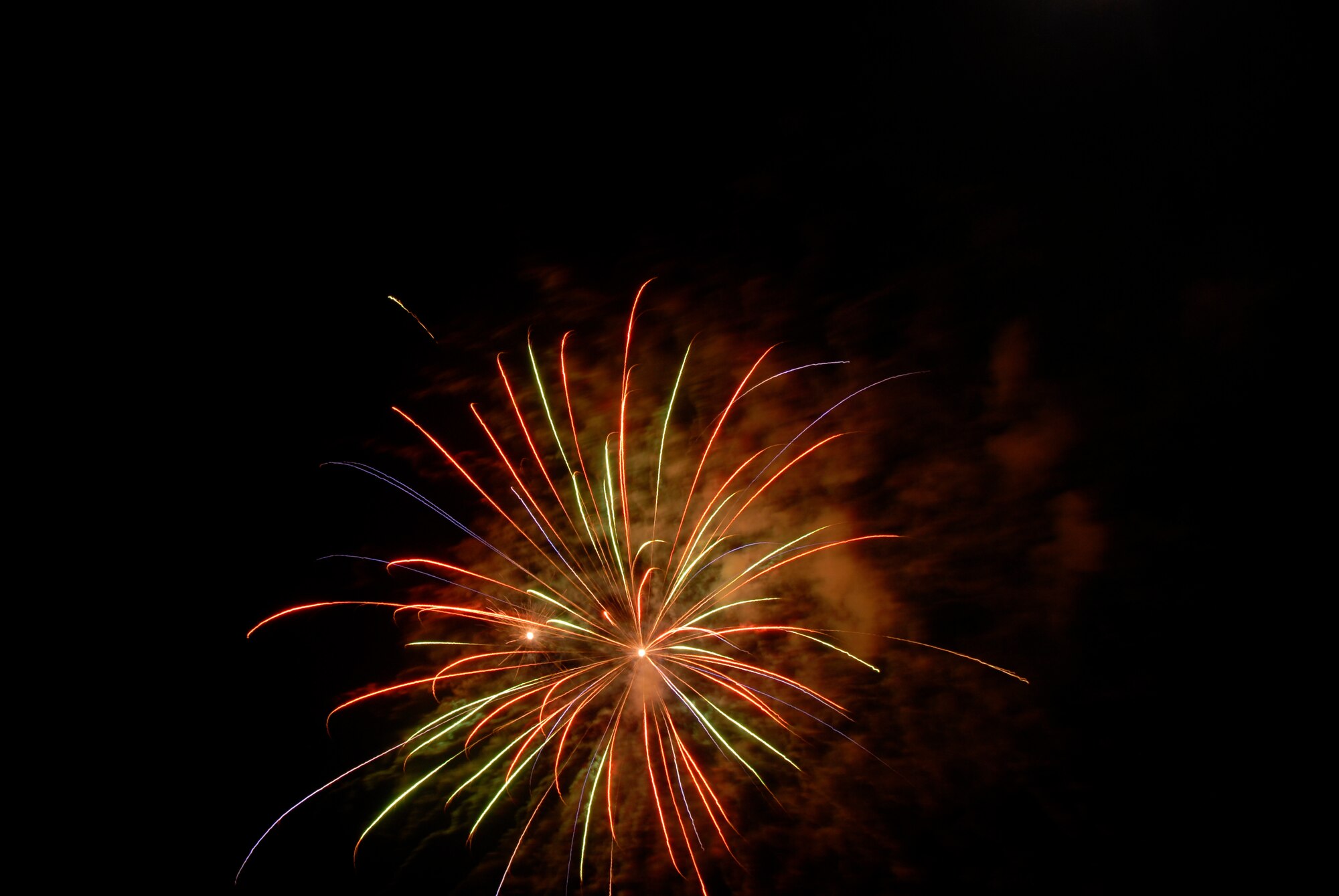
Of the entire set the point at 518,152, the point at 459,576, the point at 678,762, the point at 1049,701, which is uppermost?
the point at 518,152

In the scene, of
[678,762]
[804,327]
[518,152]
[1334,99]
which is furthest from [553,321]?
[1334,99]

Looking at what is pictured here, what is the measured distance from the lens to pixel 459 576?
3.99 meters

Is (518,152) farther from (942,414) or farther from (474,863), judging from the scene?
(474,863)

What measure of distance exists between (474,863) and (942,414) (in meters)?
3.90

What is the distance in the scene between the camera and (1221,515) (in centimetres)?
303

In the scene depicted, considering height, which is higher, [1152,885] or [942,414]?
[942,414]

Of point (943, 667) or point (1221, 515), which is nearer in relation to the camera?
point (1221, 515)

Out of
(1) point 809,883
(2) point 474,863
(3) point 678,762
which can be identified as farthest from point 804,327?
(2) point 474,863

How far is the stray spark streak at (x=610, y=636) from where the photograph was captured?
139 inches

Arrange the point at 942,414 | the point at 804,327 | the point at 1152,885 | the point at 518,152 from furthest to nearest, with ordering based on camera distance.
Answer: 1. the point at 518,152
2. the point at 804,327
3. the point at 942,414
4. the point at 1152,885

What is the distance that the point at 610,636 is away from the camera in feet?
12.0

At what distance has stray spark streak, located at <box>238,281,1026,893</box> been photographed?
3.53m

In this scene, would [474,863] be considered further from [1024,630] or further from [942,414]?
[942,414]

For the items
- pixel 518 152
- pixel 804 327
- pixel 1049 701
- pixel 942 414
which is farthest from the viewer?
pixel 518 152
